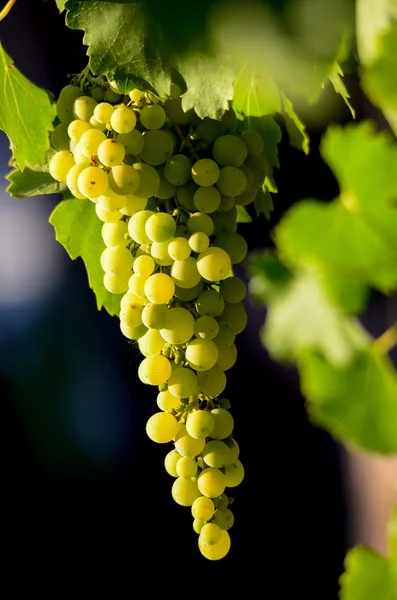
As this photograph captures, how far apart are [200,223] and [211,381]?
103 millimetres

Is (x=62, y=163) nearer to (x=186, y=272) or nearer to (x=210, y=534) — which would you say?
(x=186, y=272)

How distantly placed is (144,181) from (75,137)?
71mm

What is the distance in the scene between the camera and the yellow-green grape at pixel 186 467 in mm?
484

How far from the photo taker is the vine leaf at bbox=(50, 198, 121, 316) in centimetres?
60

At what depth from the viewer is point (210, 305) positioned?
0.48 meters

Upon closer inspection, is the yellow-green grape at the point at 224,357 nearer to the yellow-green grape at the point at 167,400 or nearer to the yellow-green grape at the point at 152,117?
the yellow-green grape at the point at 167,400

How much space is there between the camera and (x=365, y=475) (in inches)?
74.2

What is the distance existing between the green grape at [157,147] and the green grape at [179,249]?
0.20ft

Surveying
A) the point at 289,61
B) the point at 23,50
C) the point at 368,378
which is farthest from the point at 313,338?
the point at 23,50

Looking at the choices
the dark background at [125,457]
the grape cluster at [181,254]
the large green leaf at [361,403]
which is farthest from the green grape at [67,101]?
the dark background at [125,457]

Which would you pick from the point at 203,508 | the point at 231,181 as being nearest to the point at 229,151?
the point at 231,181

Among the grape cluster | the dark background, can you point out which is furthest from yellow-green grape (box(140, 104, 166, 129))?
the dark background

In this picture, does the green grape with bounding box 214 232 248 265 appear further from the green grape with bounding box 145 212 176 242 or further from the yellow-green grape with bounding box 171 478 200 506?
the yellow-green grape with bounding box 171 478 200 506

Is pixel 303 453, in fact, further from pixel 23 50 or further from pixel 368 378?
pixel 368 378
